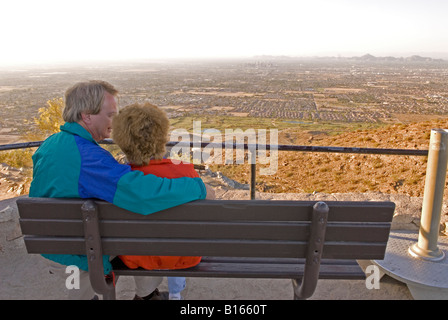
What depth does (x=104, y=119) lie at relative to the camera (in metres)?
2.08

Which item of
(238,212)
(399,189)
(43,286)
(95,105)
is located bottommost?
(399,189)

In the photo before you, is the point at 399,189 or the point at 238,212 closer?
the point at 238,212

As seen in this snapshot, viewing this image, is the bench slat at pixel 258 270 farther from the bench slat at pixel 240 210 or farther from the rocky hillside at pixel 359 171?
the rocky hillside at pixel 359 171

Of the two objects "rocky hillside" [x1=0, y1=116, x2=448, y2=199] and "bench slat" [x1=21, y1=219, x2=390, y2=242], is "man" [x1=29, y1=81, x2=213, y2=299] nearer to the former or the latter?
"bench slat" [x1=21, y1=219, x2=390, y2=242]

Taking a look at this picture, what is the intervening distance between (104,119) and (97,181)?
56cm

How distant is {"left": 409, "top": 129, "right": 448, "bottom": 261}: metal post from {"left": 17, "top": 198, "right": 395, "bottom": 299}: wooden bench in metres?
1.19

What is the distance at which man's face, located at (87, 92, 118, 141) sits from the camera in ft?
6.70

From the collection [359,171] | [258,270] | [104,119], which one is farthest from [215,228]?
[359,171]

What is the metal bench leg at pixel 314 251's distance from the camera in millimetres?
1606
